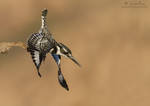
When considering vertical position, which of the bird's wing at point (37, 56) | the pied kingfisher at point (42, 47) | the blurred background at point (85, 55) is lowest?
the blurred background at point (85, 55)

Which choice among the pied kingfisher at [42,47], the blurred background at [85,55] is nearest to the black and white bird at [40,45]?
the pied kingfisher at [42,47]

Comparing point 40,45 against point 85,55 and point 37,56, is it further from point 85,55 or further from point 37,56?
point 85,55

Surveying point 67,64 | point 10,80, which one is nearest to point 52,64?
point 67,64

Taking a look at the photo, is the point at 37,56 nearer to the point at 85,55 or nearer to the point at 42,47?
the point at 42,47

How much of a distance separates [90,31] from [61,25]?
47 centimetres

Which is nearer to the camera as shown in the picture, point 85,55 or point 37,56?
point 37,56

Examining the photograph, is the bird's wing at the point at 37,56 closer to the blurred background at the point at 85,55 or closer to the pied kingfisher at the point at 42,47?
the pied kingfisher at the point at 42,47

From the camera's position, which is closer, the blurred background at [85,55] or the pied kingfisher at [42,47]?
the pied kingfisher at [42,47]

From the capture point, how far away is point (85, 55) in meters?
6.12

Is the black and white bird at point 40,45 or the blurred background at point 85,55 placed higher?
the black and white bird at point 40,45

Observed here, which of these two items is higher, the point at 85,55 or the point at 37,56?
the point at 37,56

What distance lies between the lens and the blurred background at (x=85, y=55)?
571cm

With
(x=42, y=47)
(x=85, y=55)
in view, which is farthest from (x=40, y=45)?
(x=85, y=55)

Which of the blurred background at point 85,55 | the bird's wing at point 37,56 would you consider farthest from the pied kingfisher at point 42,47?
the blurred background at point 85,55
